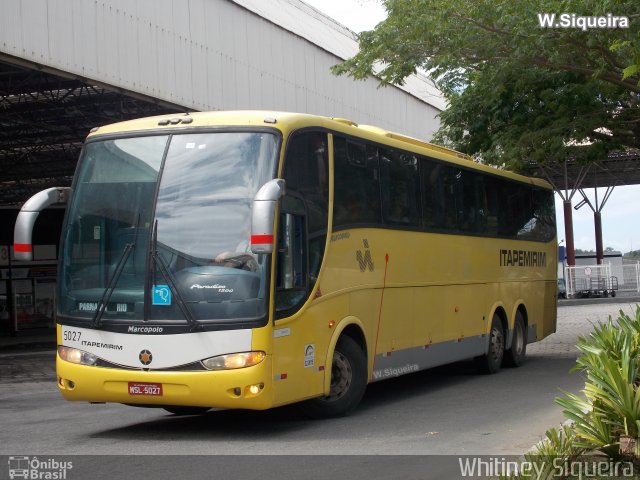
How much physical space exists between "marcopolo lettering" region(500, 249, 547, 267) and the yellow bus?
5.36 m

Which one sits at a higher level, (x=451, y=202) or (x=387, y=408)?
(x=451, y=202)

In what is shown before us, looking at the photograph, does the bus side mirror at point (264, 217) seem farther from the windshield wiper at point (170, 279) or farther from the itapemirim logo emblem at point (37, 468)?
the itapemirim logo emblem at point (37, 468)

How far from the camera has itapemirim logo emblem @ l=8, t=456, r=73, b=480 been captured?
25.8ft

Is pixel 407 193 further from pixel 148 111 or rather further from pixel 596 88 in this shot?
pixel 148 111

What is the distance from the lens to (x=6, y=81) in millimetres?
24359

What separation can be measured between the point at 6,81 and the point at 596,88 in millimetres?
14646

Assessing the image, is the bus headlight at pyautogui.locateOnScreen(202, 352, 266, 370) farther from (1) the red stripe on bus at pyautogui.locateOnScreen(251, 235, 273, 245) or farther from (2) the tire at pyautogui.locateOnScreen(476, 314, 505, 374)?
(2) the tire at pyautogui.locateOnScreen(476, 314, 505, 374)

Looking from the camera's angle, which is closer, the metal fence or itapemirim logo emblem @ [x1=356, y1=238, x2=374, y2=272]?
itapemirim logo emblem @ [x1=356, y1=238, x2=374, y2=272]

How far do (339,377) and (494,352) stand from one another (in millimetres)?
6331


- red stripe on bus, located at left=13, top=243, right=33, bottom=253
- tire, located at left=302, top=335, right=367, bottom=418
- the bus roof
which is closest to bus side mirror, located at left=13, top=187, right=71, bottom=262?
red stripe on bus, located at left=13, top=243, right=33, bottom=253

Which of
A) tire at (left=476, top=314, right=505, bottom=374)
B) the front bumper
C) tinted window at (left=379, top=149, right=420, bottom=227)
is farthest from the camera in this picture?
tire at (left=476, top=314, right=505, bottom=374)

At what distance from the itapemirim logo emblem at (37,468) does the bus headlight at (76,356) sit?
1.37m

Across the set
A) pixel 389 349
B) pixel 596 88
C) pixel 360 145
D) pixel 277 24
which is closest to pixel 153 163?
pixel 360 145

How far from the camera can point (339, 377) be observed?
11102 millimetres
